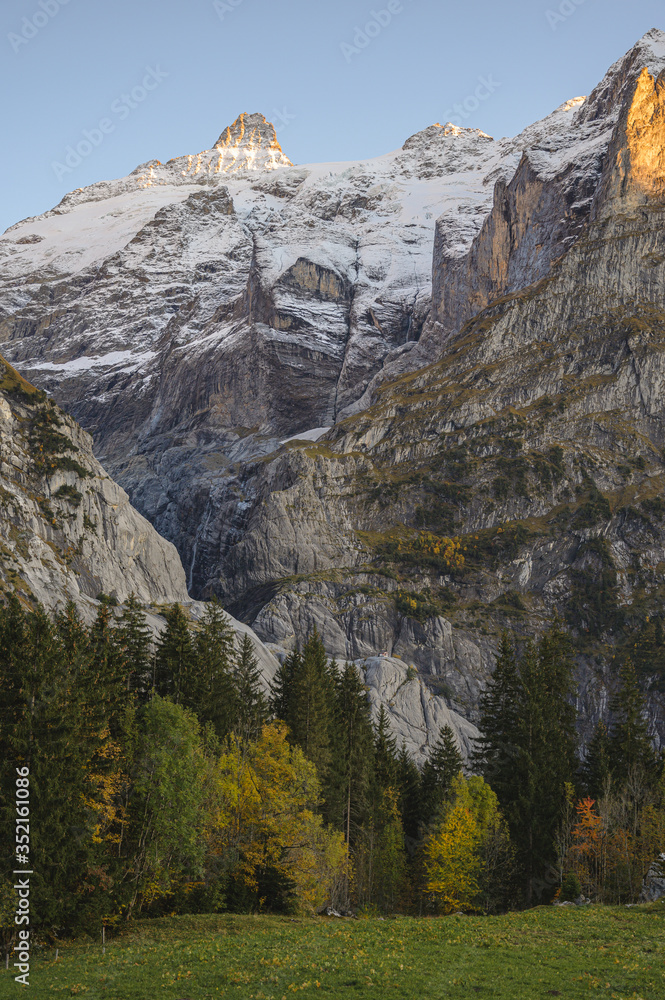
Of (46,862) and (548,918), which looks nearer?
(46,862)

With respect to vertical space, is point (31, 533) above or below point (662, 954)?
above

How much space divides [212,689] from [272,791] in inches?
579

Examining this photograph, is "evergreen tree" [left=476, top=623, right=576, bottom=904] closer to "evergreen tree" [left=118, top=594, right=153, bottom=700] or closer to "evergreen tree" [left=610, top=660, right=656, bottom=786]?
"evergreen tree" [left=610, top=660, right=656, bottom=786]

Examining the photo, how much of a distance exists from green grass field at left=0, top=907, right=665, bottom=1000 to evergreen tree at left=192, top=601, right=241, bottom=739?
22.8 meters

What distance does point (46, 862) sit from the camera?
130 feet

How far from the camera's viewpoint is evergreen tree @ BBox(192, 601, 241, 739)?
2662 inches

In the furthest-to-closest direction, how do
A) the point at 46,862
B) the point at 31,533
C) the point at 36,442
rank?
the point at 36,442 < the point at 31,533 < the point at 46,862

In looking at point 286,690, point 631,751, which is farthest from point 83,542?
point 631,751

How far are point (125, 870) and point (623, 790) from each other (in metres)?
41.1

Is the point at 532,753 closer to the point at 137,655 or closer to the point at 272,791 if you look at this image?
the point at 272,791

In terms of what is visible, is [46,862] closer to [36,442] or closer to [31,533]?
[31,533]

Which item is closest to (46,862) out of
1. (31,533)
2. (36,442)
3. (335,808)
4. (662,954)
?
(662,954)

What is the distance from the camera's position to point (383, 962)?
33.9m

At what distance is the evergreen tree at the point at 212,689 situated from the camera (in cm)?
6762
